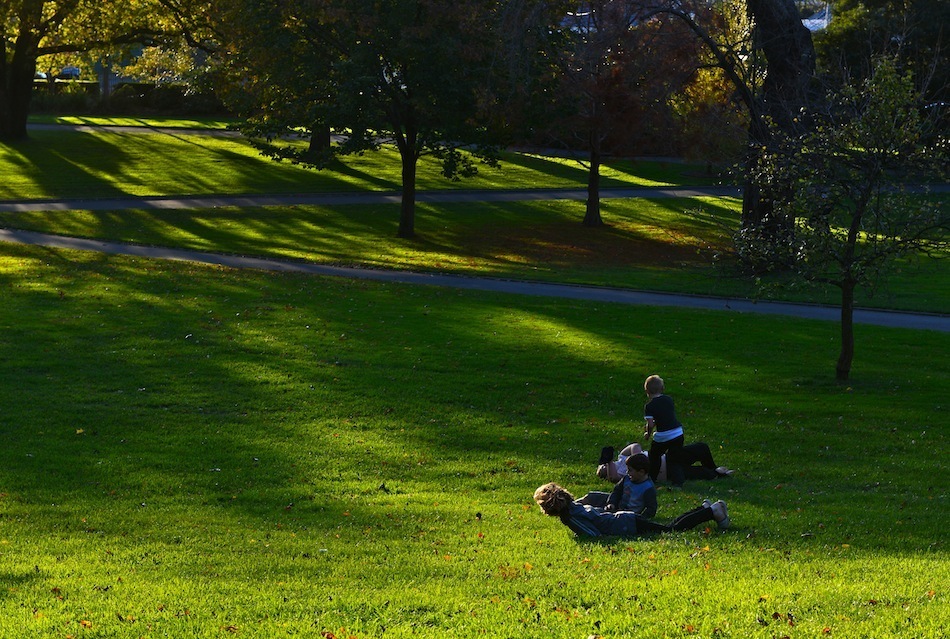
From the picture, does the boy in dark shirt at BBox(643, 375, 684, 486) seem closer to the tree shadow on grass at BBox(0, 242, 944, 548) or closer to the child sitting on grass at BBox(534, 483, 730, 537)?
the tree shadow on grass at BBox(0, 242, 944, 548)

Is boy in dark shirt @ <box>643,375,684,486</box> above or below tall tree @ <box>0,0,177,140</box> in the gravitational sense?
below

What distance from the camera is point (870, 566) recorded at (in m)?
8.98

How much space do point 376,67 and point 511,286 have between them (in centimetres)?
1027

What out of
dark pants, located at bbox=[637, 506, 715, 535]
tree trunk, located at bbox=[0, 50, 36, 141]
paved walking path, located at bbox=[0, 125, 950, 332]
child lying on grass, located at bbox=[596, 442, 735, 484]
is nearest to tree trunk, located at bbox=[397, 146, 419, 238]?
paved walking path, located at bbox=[0, 125, 950, 332]

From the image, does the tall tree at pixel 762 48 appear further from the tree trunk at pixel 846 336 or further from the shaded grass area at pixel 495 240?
the tree trunk at pixel 846 336

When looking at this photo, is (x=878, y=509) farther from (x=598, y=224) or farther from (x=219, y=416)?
(x=598, y=224)

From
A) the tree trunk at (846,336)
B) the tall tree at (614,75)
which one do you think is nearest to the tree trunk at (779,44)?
the tall tree at (614,75)

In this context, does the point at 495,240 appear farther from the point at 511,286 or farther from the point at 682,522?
the point at 682,522

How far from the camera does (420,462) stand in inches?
565

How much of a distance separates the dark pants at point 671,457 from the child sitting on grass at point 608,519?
206cm

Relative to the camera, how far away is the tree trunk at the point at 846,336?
61.4ft

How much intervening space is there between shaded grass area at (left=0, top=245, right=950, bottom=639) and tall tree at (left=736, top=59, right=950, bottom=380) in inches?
92.5

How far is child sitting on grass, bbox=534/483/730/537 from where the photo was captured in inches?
Result: 418

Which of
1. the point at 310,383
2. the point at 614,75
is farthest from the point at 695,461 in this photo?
the point at 614,75
